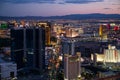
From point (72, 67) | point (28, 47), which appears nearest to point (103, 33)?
point (72, 67)

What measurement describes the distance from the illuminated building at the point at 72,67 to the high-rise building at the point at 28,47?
0.43 m

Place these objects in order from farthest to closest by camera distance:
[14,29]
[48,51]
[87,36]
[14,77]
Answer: [87,36] < [48,51] < [14,29] < [14,77]

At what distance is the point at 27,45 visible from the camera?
6.08 meters

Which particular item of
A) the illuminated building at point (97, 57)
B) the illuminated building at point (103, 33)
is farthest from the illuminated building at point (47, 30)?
the illuminated building at point (103, 33)

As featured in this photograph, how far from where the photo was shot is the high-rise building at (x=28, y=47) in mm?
5734

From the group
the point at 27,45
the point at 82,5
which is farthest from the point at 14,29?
the point at 82,5

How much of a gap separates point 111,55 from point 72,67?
5.62ft

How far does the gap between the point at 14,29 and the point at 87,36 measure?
5.89 feet

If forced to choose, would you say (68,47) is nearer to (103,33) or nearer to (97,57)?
(97,57)

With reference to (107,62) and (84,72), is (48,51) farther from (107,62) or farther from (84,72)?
(107,62)

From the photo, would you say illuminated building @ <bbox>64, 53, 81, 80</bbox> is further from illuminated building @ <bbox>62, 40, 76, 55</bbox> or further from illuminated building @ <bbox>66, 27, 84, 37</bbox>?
illuminated building @ <bbox>66, 27, 84, 37</bbox>

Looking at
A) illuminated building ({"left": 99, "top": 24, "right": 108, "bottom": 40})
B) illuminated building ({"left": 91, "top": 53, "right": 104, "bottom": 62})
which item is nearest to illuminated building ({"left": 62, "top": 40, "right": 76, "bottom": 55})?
illuminated building ({"left": 91, "top": 53, "right": 104, "bottom": 62})

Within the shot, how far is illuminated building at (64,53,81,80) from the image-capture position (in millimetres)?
5637

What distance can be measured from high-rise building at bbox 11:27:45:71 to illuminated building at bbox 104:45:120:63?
1.55 m
